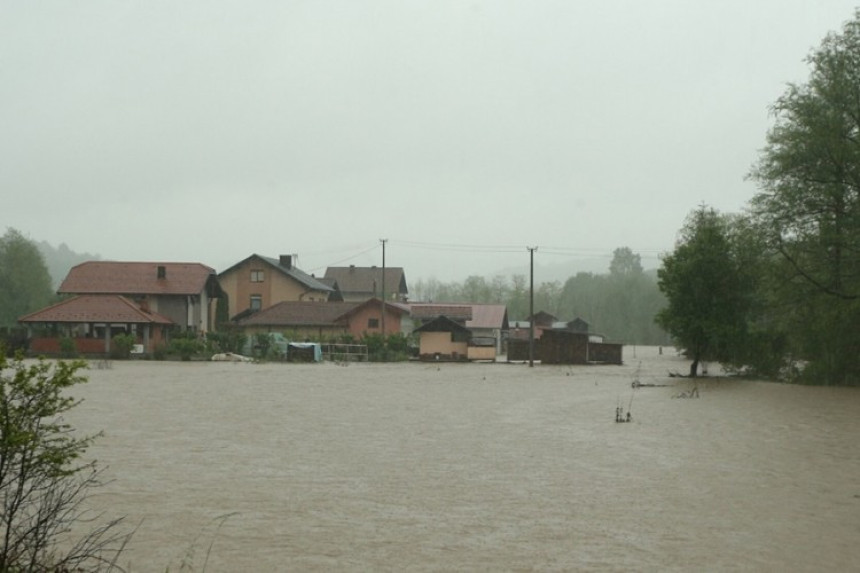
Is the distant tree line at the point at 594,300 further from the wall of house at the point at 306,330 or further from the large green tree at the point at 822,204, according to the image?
the large green tree at the point at 822,204

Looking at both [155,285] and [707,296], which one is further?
[155,285]

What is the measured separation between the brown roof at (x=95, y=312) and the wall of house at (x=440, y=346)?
16681mm

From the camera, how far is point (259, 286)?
2862 inches

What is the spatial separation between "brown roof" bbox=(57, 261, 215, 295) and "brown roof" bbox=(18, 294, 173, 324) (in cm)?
492

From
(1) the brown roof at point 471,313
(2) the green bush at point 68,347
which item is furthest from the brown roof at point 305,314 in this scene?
(2) the green bush at point 68,347

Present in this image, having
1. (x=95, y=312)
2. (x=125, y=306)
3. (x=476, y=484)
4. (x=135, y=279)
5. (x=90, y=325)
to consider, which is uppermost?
(x=135, y=279)

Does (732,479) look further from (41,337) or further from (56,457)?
(41,337)

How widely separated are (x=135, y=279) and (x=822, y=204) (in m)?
45.3

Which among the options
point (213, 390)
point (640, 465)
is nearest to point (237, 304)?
point (213, 390)

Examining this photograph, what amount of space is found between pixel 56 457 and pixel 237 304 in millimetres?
67371

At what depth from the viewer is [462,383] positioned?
37594mm

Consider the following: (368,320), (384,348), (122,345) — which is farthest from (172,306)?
(384,348)

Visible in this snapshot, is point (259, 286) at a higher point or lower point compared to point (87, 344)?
higher

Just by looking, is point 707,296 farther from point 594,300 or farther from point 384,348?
point 594,300
